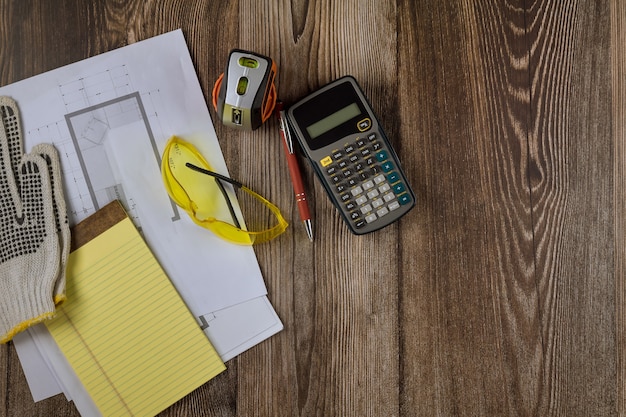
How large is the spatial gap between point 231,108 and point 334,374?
33cm

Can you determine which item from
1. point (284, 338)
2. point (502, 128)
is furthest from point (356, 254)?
point (502, 128)

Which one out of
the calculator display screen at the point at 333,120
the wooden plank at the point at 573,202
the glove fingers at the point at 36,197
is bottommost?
the wooden plank at the point at 573,202

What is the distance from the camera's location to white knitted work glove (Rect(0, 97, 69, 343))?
2.47 ft

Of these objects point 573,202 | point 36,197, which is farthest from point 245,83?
point 573,202

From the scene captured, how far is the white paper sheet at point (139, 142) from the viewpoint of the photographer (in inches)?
30.5

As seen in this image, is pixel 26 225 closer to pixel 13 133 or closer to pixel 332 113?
pixel 13 133

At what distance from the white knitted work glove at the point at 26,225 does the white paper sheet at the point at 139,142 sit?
0.05ft

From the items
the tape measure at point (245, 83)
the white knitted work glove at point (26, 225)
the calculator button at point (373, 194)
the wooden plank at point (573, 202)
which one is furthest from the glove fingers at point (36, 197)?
the wooden plank at point (573, 202)

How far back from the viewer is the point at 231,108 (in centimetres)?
71

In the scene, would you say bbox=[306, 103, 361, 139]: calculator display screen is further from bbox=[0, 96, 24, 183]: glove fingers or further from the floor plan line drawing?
bbox=[0, 96, 24, 183]: glove fingers

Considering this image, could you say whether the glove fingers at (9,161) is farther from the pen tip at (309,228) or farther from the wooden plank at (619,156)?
the wooden plank at (619,156)

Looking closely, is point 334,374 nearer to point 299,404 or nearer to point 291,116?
point 299,404

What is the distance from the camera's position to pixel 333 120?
75 centimetres

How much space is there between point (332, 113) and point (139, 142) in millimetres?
234
